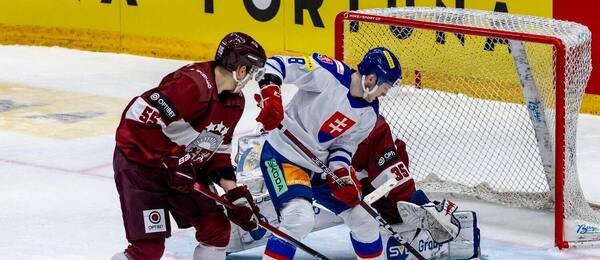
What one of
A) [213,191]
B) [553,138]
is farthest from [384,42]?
[213,191]

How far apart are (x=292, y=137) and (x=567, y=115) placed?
48.8 inches

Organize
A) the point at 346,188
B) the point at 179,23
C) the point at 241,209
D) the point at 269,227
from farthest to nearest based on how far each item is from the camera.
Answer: the point at 179,23
the point at 346,188
the point at 269,227
the point at 241,209

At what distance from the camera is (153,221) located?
463 centimetres

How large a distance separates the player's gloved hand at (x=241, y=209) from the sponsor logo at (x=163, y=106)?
0.43m

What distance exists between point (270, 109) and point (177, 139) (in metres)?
0.39

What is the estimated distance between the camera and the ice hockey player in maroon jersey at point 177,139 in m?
4.53

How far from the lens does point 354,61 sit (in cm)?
657

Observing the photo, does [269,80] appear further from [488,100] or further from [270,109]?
[488,100]

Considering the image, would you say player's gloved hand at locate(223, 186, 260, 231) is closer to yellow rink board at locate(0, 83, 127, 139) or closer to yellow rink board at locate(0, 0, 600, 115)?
yellow rink board at locate(0, 83, 127, 139)

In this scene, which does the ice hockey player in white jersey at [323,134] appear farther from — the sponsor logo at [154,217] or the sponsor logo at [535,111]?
the sponsor logo at [535,111]

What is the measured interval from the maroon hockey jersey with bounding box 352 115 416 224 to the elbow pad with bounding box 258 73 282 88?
2.20ft

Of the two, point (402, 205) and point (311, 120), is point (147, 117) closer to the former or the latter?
point (311, 120)

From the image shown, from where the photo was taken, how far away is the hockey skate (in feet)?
18.0

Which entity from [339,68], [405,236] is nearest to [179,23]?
[405,236]
